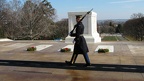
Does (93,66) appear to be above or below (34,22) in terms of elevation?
below

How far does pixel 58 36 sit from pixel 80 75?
40.8 metres

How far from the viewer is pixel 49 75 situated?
21.7ft

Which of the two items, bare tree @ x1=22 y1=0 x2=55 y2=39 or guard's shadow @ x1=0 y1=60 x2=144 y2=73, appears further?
bare tree @ x1=22 y1=0 x2=55 y2=39

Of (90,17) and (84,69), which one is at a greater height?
(90,17)

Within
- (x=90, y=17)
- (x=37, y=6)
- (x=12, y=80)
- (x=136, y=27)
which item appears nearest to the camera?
(x=12, y=80)

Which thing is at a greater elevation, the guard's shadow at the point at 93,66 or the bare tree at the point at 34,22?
the bare tree at the point at 34,22

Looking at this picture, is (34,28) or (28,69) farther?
(34,28)

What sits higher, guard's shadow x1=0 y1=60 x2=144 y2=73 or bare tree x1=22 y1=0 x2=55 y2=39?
bare tree x1=22 y1=0 x2=55 y2=39

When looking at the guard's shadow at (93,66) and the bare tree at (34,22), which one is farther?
the bare tree at (34,22)

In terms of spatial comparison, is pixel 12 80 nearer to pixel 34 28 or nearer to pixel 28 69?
pixel 28 69

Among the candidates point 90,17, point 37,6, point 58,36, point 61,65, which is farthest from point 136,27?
point 61,65

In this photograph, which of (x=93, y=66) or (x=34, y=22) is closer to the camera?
(x=93, y=66)

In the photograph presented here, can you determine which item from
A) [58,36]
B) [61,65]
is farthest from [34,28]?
[61,65]

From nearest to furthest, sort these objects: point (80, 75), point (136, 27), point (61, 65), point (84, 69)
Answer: point (80, 75), point (84, 69), point (61, 65), point (136, 27)
